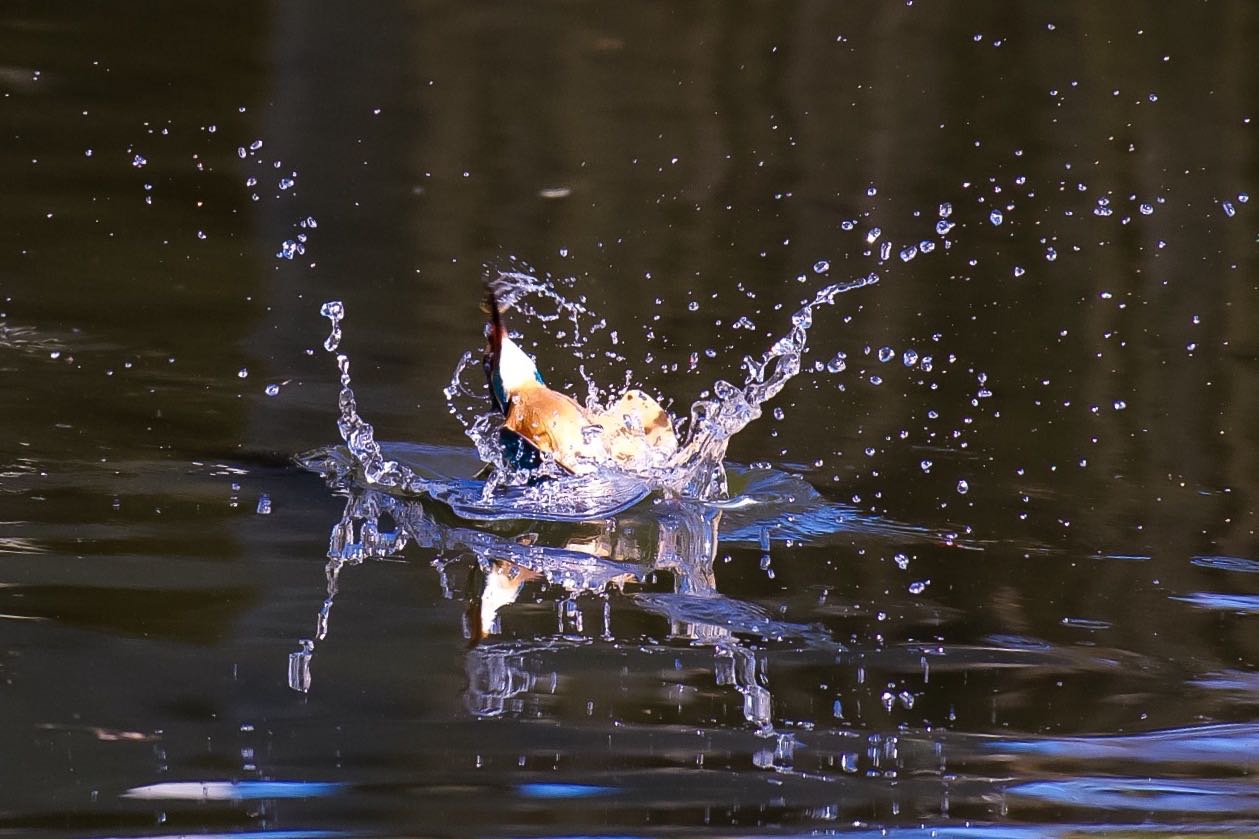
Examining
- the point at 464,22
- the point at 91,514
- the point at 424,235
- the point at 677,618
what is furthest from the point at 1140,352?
the point at 464,22

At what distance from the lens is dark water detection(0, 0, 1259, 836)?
272cm

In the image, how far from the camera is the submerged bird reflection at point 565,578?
10.1 feet

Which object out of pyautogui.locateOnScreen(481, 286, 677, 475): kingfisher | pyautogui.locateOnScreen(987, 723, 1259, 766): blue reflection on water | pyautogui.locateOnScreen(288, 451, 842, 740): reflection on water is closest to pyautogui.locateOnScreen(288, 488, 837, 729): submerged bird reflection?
pyautogui.locateOnScreen(288, 451, 842, 740): reflection on water

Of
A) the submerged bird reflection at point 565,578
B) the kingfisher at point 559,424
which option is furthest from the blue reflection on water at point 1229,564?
the kingfisher at point 559,424

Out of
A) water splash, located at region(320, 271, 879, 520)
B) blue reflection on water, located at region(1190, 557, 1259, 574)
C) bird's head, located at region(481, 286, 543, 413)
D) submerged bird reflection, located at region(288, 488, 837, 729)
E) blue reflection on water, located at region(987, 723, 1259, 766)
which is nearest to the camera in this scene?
blue reflection on water, located at region(987, 723, 1259, 766)

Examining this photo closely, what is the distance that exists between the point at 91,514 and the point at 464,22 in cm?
853

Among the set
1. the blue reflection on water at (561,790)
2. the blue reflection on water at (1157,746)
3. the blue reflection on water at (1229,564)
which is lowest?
the blue reflection on water at (561,790)

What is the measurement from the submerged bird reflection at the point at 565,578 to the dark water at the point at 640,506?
14mm

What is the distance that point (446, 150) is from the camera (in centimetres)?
873

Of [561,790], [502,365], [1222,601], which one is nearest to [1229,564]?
[1222,601]

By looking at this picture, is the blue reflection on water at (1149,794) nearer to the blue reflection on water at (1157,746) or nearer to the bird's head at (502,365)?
the blue reflection on water at (1157,746)

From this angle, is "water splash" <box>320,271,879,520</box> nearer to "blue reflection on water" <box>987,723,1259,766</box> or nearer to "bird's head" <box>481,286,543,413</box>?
"bird's head" <box>481,286,543,413</box>

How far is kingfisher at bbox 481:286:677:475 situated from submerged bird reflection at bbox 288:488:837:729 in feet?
0.46

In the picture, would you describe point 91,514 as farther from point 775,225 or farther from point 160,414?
point 775,225
